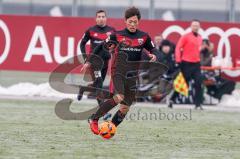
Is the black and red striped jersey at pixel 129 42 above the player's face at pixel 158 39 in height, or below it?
above

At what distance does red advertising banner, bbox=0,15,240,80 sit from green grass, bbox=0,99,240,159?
4.66m

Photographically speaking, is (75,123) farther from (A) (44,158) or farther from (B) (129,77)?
(A) (44,158)

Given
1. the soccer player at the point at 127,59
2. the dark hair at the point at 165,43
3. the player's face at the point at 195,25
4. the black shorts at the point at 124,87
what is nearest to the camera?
the soccer player at the point at 127,59

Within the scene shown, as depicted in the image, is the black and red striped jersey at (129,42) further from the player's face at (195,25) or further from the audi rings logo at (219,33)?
the audi rings logo at (219,33)

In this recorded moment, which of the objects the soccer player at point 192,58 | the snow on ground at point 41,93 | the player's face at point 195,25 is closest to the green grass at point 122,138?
the soccer player at point 192,58

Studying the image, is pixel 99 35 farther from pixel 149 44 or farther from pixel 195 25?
pixel 195 25

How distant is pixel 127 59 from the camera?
12.5 metres

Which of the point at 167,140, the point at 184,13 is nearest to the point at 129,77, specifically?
the point at 167,140

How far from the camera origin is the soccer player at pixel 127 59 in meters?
12.4

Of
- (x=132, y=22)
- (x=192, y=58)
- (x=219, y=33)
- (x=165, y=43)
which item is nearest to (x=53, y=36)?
(x=165, y=43)

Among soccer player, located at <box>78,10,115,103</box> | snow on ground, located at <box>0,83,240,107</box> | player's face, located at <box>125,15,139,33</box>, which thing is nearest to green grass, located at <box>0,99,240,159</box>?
soccer player, located at <box>78,10,115,103</box>

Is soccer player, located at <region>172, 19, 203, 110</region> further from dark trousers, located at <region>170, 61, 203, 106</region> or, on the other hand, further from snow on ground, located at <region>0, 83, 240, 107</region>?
snow on ground, located at <region>0, 83, 240, 107</region>

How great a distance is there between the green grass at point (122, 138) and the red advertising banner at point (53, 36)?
4.66m

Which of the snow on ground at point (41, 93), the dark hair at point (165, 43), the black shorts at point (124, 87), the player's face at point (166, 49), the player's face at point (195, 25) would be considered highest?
the player's face at point (195, 25)
